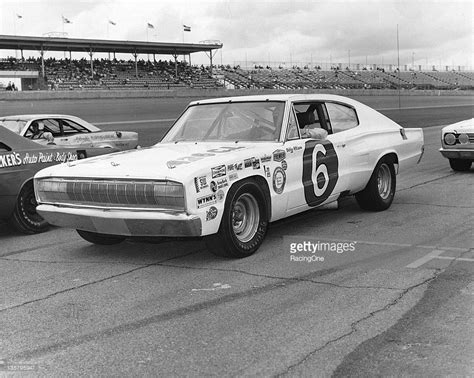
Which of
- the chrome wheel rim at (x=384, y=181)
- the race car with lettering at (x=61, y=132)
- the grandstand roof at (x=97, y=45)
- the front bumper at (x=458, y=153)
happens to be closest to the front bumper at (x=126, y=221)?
the chrome wheel rim at (x=384, y=181)

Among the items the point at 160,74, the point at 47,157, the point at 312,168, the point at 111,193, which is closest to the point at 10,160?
the point at 47,157

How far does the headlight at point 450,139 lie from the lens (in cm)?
1098

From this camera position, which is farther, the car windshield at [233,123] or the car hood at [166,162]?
the car windshield at [233,123]

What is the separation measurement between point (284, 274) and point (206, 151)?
1443 millimetres

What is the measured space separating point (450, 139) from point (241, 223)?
676cm

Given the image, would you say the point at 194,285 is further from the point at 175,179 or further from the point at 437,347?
the point at 437,347

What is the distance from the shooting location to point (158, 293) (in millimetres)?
4625

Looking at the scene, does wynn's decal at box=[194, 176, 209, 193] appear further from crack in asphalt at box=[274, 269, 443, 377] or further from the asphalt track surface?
crack in asphalt at box=[274, 269, 443, 377]

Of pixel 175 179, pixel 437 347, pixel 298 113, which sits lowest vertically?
pixel 437 347

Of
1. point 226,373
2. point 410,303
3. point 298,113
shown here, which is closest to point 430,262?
point 410,303

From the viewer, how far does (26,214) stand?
23.1 ft

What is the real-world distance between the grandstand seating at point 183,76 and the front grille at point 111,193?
4334cm

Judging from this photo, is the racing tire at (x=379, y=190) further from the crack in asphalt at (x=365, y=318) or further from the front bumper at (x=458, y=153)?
the front bumper at (x=458, y=153)

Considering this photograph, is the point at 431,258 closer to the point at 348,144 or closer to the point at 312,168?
the point at 312,168
